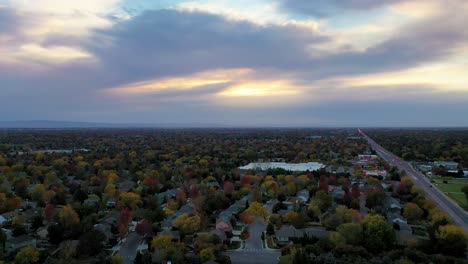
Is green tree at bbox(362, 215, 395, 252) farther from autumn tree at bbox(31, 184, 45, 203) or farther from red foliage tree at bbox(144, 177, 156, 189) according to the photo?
autumn tree at bbox(31, 184, 45, 203)

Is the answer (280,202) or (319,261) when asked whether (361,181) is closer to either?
(280,202)

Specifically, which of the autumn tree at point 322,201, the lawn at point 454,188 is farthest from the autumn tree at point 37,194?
the lawn at point 454,188

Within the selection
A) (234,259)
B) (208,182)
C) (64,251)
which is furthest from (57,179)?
(234,259)

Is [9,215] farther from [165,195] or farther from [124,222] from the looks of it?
[165,195]

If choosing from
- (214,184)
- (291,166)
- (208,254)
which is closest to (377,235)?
(208,254)

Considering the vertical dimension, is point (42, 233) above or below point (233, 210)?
below

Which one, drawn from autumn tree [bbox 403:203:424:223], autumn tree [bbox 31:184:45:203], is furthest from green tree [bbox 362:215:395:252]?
autumn tree [bbox 31:184:45:203]

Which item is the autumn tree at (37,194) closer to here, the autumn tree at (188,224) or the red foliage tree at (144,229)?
the red foliage tree at (144,229)
